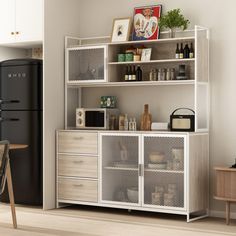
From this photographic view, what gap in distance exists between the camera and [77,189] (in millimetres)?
Result: 6277

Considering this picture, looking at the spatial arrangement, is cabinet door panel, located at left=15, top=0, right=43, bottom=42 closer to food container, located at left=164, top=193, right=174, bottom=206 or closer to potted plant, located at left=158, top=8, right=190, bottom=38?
potted plant, located at left=158, top=8, right=190, bottom=38

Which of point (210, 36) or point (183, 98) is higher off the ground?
point (210, 36)

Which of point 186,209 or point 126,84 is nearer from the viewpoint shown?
point 186,209

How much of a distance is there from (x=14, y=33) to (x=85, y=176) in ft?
6.01

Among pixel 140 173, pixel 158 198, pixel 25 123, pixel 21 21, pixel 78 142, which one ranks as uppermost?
pixel 21 21

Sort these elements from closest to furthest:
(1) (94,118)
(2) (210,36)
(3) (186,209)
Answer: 1. (3) (186,209)
2. (2) (210,36)
3. (1) (94,118)

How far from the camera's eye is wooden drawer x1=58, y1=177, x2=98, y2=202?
617 centimetres

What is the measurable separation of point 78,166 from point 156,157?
94 cm

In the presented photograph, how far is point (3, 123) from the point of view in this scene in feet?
21.5

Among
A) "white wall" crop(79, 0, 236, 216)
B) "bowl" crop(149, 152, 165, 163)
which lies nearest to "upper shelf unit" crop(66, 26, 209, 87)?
"white wall" crop(79, 0, 236, 216)

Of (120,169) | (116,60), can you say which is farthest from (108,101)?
(120,169)

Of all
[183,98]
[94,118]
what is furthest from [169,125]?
[94,118]

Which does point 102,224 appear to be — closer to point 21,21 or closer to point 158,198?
point 158,198

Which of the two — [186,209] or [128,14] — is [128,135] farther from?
[128,14]
